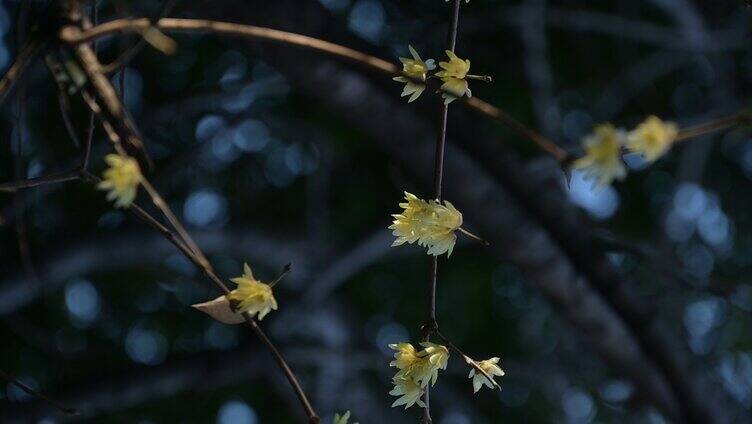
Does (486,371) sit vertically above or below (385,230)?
above

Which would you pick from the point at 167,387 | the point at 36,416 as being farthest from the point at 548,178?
the point at 36,416

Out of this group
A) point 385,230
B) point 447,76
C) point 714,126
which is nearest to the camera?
point 714,126

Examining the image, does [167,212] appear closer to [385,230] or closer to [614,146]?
[614,146]

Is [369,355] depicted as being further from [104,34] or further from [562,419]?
[104,34]

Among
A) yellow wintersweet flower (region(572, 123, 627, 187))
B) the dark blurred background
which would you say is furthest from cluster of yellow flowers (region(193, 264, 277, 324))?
the dark blurred background

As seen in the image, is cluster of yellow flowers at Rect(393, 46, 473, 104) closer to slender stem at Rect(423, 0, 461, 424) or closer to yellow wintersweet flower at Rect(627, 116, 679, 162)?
slender stem at Rect(423, 0, 461, 424)

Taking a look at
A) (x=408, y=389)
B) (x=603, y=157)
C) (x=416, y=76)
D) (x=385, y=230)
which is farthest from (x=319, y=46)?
(x=385, y=230)
